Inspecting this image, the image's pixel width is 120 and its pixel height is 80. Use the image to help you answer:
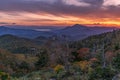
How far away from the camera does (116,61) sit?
131ft

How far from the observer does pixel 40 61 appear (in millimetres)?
96000

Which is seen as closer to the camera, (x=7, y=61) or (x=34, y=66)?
(x=34, y=66)

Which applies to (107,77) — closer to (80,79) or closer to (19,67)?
(80,79)

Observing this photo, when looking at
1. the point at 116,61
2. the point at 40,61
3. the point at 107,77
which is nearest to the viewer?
the point at 107,77

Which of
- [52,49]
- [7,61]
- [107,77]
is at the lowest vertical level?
[7,61]

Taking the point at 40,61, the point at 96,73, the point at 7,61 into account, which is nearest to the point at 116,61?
the point at 96,73

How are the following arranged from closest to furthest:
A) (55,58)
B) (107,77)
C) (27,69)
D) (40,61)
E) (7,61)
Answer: (107,77)
(55,58)
(40,61)
(27,69)
(7,61)

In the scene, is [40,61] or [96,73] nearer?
[96,73]

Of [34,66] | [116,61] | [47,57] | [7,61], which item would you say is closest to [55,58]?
[47,57]

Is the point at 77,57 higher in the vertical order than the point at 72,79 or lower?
lower

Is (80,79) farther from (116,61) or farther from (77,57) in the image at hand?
(77,57)

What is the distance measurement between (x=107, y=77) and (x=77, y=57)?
63.9 m

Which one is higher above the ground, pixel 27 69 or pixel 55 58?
pixel 55 58

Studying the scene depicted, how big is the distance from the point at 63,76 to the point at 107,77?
32.6ft
